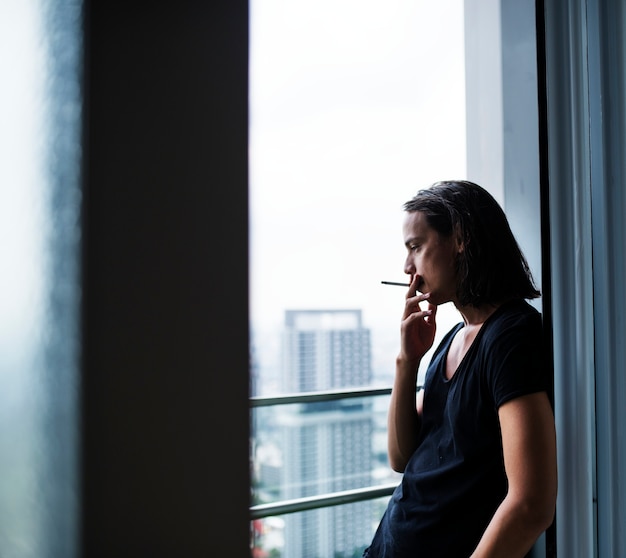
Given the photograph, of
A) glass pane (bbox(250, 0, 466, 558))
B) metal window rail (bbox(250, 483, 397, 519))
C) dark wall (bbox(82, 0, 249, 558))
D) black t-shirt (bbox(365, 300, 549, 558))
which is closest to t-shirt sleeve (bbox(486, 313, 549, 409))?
black t-shirt (bbox(365, 300, 549, 558))

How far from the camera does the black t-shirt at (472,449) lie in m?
0.90

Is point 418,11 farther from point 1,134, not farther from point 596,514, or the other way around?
point 1,134

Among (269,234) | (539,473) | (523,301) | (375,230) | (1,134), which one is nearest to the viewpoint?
(1,134)

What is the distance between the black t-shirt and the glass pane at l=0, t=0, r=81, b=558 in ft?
2.40

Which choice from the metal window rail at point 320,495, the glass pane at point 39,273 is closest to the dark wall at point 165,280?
the glass pane at point 39,273

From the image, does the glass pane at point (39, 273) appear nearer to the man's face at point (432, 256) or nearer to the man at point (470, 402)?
the man at point (470, 402)

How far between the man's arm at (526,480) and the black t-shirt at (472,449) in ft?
0.14

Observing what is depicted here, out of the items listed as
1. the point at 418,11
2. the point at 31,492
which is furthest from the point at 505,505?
the point at 418,11

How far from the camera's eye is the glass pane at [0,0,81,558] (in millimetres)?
333

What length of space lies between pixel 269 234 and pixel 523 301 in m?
0.95

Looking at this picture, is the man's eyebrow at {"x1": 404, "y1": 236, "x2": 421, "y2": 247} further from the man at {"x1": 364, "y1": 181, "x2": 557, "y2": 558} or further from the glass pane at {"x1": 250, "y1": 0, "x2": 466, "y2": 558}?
the glass pane at {"x1": 250, "y1": 0, "x2": 466, "y2": 558}

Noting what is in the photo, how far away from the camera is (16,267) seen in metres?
0.34

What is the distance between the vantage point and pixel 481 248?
1.05m

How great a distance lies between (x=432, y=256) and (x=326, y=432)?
918mm
